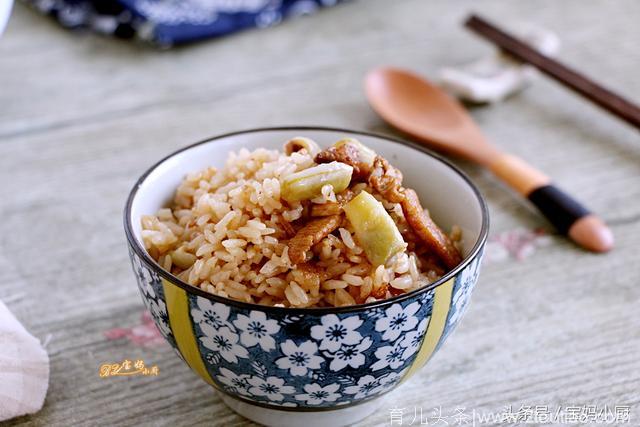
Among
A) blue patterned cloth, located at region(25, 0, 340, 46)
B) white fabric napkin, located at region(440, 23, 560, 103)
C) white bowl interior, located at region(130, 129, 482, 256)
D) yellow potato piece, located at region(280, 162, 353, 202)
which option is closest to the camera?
yellow potato piece, located at region(280, 162, 353, 202)

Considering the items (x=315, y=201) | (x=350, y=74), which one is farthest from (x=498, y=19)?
(x=315, y=201)

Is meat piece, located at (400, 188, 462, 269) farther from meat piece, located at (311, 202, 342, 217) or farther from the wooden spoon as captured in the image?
the wooden spoon

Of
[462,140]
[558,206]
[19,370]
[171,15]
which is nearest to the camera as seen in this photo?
[19,370]

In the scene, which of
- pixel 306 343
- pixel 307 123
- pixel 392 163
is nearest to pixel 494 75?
pixel 307 123

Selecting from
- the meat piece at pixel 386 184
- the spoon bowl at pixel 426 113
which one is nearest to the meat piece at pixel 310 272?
the meat piece at pixel 386 184

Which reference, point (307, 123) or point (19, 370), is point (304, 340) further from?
point (307, 123)

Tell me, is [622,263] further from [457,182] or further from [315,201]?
[315,201]

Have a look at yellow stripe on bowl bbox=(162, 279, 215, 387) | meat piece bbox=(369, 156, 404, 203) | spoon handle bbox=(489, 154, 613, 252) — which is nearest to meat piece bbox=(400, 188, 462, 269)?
meat piece bbox=(369, 156, 404, 203)
